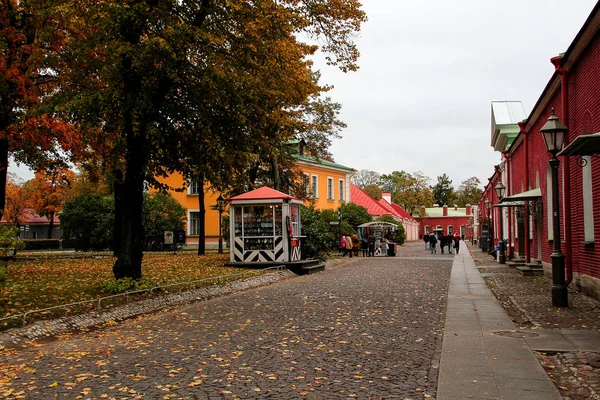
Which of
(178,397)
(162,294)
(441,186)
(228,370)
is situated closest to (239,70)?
(162,294)

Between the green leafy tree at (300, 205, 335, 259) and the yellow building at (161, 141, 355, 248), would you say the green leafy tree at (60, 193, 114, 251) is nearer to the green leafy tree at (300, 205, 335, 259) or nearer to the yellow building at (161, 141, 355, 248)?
the yellow building at (161, 141, 355, 248)

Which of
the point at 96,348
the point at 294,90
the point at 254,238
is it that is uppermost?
the point at 294,90

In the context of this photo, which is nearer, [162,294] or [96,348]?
[96,348]

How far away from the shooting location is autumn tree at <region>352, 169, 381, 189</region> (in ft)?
349

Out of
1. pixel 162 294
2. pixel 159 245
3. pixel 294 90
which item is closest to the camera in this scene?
pixel 162 294

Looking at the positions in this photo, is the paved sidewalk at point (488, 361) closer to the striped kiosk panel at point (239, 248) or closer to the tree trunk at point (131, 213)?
the tree trunk at point (131, 213)

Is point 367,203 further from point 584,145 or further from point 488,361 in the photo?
point 488,361

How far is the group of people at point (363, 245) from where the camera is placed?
36750 millimetres

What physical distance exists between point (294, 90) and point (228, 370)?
34.1 feet

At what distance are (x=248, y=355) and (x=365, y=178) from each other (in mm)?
100434

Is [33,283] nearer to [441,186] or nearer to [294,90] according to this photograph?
[294,90]

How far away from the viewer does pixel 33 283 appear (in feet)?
52.5

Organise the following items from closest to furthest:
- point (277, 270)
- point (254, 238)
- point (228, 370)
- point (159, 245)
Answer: point (228, 370) < point (277, 270) < point (254, 238) < point (159, 245)

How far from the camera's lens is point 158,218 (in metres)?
41.2
